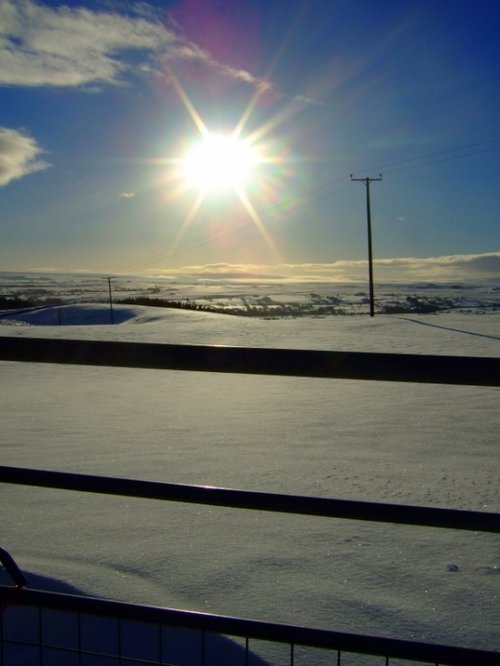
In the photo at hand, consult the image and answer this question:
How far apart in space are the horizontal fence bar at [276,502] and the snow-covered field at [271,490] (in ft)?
5.52

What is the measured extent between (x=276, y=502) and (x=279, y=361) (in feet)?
1.00

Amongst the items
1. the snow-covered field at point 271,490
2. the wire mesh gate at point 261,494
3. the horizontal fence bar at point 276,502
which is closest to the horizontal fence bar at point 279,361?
the wire mesh gate at point 261,494

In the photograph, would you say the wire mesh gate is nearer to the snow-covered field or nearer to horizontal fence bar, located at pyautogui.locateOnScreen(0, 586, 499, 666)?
horizontal fence bar, located at pyautogui.locateOnScreen(0, 586, 499, 666)

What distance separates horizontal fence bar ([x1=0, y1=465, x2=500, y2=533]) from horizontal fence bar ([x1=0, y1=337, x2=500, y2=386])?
265 millimetres

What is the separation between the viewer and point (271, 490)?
181 inches

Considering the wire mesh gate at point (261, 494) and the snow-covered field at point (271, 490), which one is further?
the snow-covered field at point (271, 490)

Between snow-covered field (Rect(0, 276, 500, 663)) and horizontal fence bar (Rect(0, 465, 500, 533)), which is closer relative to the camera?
horizontal fence bar (Rect(0, 465, 500, 533))

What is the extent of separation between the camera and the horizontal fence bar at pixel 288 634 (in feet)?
4.18

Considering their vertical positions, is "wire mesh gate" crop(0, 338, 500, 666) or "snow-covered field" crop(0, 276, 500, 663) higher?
"wire mesh gate" crop(0, 338, 500, 666)

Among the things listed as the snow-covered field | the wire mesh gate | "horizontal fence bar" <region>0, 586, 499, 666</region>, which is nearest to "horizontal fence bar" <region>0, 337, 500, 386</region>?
the wire mesh gate

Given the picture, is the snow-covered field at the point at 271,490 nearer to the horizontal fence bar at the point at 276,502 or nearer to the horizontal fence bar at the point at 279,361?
the horizontal fence bar at the point at 276,502

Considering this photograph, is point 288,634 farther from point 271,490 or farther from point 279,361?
point 271,490

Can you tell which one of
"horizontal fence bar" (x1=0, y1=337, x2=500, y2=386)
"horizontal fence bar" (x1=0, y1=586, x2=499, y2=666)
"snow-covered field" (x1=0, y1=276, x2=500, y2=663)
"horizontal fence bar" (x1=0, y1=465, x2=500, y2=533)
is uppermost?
"horizontal fence bar" (x1=0, y1=337, x2=500, y2=386)

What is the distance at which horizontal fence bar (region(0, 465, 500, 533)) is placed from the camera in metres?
1.33
